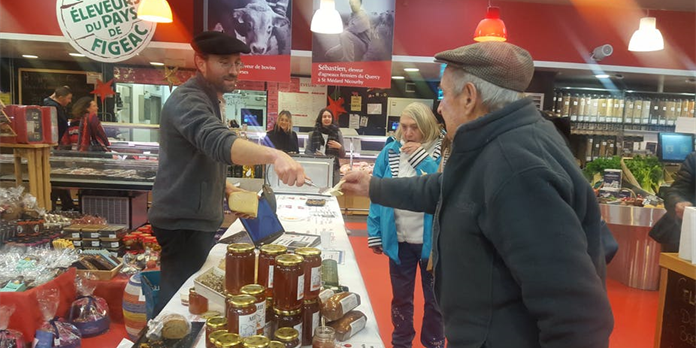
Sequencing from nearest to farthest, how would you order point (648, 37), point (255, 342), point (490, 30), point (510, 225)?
point (510, 225) → point (255, 342) → point (490, 30) → point (648, 37)

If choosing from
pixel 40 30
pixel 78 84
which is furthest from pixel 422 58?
pixel 78 84

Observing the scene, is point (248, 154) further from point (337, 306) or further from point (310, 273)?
point (337, 306)

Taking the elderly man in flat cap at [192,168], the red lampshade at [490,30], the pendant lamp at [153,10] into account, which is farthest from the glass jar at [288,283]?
the pendant lamp at [153,10]

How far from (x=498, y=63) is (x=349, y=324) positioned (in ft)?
3.51

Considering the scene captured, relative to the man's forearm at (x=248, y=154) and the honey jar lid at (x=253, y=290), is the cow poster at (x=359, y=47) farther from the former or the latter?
the honey jar lid at (x=253, y=290)

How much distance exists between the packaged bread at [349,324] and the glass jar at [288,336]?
210 mm

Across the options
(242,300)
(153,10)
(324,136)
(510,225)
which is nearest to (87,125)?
(153,10)

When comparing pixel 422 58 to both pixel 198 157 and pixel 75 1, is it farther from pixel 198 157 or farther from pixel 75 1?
pixel 198 157

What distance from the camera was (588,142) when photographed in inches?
353

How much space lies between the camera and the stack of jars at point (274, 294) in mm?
1491

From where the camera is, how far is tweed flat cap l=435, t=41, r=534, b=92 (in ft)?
4.54

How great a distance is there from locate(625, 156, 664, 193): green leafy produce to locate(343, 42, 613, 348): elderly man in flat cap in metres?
5.08

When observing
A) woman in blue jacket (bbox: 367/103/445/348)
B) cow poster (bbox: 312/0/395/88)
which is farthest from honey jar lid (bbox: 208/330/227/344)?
cow poster (bbox: 312/0/395/88)

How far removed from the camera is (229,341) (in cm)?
137
